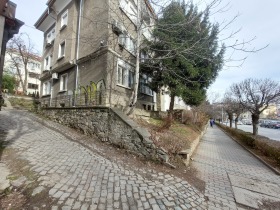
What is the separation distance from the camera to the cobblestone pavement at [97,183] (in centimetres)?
373

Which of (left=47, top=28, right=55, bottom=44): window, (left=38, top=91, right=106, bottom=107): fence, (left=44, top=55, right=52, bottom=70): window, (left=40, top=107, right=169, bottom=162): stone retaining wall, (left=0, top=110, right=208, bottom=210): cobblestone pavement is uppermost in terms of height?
(left=47, top=28, right=55, bottom=44): window

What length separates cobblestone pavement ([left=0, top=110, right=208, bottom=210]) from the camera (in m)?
3.73

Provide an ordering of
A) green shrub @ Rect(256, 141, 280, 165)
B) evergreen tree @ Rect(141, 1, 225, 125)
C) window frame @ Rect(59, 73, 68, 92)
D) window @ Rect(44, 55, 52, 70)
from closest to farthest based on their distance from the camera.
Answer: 1. green shrub @ Rect(256, 141, 280, 165)
2. evergreen tree @ Rect(141, 1, 225, 125)
3. window frame @ Rect(59, 73, 68, 92)
4. window @ Rect(44, 55, 52, 70)

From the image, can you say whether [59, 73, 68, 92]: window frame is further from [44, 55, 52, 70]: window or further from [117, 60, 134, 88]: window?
[117, 60, 134, 88]: window

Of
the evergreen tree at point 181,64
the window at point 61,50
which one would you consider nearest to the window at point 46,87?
the window at point 61,50

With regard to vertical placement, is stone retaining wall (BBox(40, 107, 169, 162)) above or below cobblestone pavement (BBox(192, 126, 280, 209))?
above

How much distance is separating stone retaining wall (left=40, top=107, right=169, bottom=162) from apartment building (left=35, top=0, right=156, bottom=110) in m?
1.14

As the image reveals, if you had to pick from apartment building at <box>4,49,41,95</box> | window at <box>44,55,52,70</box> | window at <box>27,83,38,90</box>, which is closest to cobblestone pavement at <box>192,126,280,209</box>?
window at <box>44,55,52,70</box>

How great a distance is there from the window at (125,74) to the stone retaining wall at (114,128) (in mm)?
4224

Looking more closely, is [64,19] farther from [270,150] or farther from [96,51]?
[270,150]

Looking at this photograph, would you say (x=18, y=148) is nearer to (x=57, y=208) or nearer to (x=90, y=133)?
(x=90, y=133)

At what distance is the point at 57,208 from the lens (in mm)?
3381

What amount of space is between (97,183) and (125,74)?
9845mm

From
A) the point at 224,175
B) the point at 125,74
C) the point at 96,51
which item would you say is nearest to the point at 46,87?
the point at 96,51
